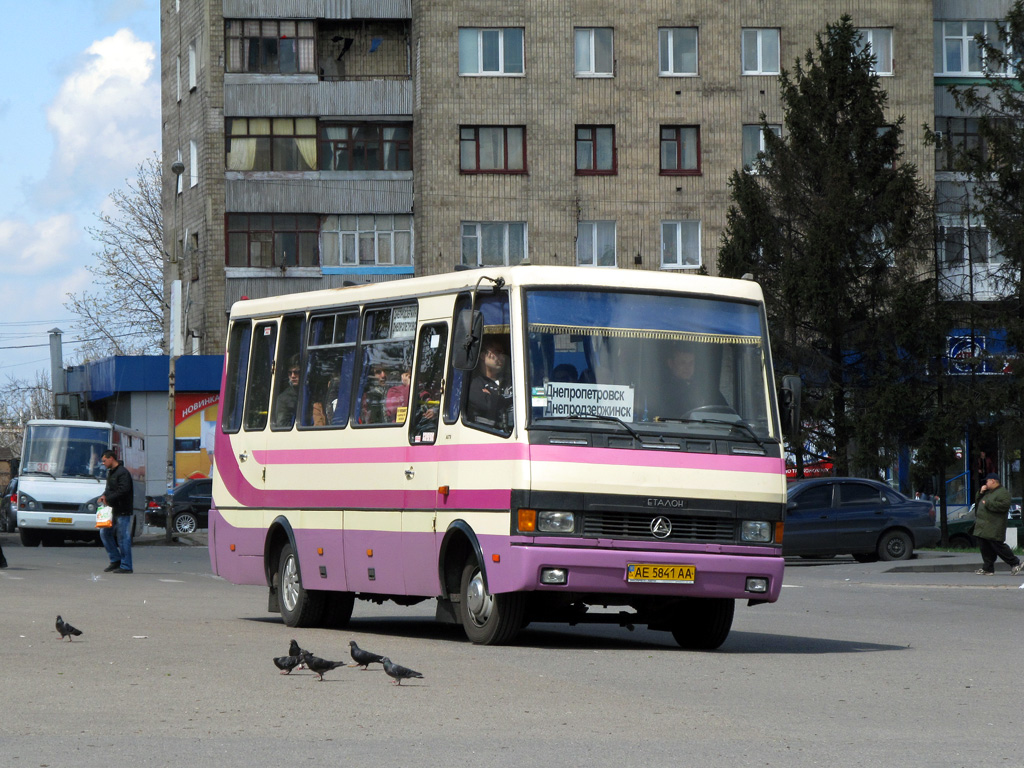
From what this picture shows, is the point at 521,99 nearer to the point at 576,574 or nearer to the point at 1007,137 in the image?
the point at 1007,137

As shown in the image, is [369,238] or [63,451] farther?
[369,238]

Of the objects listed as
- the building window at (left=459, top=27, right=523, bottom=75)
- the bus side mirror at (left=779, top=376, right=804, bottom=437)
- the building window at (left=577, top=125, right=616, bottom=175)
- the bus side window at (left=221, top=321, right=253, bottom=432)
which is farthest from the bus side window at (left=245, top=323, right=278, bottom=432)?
the building window at (left=577, top=125, right=616, bottom=175)

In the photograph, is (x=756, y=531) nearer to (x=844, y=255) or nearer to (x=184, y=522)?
(x=844, y=255)

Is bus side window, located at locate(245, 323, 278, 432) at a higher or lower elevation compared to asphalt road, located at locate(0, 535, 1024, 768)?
higher

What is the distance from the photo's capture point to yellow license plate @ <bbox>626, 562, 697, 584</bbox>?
539 inches

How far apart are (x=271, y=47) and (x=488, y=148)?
7276mm

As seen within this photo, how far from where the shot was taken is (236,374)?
1834cm

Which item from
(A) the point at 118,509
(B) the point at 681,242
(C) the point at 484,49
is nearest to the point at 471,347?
(A) the point at 118,509

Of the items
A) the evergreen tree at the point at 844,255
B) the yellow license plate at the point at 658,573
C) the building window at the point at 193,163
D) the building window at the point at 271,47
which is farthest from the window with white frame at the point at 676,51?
the yellow license plate at the point at 658,573

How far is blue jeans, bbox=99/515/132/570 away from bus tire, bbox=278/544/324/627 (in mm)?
11289

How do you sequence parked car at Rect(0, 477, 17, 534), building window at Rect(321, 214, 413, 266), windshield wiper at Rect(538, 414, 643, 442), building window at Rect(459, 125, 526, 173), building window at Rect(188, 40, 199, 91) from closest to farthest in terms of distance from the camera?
1. windshield wiper at Rect(538, 414, 643, 442)
2. parked car at Rect(0, 477, 17, 534)
3. building window at Rect(459, 125, 526, 173)
4. building window at Rect(321, 214, 413, 266)
5. building window at Rect(188, 40, 199, 91)

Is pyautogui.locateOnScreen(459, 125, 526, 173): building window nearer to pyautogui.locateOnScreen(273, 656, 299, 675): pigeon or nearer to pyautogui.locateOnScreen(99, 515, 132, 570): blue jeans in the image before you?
pyautogui.locateOnScreen(99, 515, 132, 570): blue jeans

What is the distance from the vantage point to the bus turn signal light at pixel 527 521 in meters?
13.6

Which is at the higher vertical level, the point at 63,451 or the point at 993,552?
the point at 63,451
